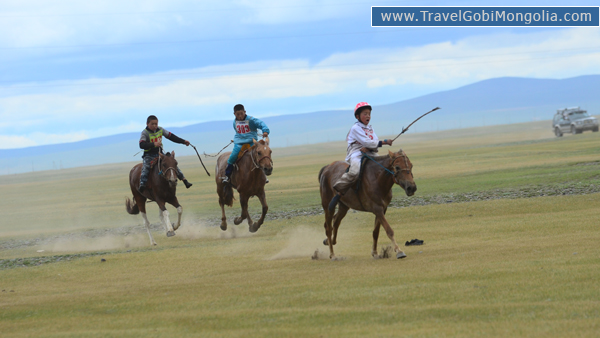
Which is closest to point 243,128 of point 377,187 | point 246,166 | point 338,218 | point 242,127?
point 242,127

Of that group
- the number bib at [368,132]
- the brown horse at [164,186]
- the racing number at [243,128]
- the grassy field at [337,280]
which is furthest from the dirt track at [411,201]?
the number bib at [368,132]

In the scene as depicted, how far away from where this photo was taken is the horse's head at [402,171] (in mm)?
12367

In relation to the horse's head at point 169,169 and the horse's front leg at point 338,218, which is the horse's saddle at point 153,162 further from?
the horse's front leg at point 338,218

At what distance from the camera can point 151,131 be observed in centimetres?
2008

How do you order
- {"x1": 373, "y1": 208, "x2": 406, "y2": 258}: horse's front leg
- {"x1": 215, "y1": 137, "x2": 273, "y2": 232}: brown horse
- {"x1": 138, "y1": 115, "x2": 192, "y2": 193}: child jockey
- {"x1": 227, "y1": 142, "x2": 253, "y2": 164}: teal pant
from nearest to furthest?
1. {"x1": 373, "y1": 208, "x2": 406, "y2": 258}: horse's front leg
2. {"x1": 215, "y1": 137, "x2": 273, "y2": 232}: brown horse
3. {"x1": 138, "y1": 115, "x2": 192, "y2": 193}: child jockey
4. {"x1": 227, "y1": 142, "x2": 253, "y2": 164}: teal pant

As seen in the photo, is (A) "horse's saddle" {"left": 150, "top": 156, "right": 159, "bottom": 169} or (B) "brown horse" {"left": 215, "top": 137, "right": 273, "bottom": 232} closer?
(B) "brown horse" {"left": 215, "top": 137, "right": 273, "bottom": 232}

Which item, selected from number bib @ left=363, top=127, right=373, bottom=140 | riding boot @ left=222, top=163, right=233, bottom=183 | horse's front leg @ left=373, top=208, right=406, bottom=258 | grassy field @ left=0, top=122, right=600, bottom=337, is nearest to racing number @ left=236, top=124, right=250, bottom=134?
riding boot @ left=222, top=163, right=233, bottom=183

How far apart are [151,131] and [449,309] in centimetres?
1317

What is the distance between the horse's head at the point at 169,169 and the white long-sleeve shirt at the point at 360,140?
6.96 meters

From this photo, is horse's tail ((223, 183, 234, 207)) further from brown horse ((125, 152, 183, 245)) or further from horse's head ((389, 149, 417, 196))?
horse's head ((389, 149, 417, 196))

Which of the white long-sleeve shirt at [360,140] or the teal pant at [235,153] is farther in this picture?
the teal pant at [235,153]

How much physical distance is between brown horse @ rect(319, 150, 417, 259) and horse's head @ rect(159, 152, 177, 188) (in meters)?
6.47

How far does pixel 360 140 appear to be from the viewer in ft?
44.9

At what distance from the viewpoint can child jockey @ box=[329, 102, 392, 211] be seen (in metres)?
13.5
